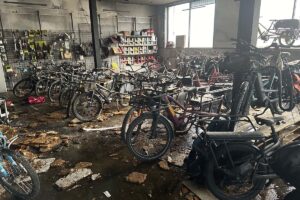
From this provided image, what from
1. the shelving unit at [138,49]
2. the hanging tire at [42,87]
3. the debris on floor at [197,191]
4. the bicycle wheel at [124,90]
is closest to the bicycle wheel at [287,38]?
the bicycle wheel at [124,90]

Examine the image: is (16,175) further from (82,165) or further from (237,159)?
(237,159)

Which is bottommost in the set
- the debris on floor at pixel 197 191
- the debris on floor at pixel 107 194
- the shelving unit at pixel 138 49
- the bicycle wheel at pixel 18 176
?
the debris on floor at pixel 107 194

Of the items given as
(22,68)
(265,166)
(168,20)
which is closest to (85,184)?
(265,166)

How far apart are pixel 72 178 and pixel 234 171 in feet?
5.89

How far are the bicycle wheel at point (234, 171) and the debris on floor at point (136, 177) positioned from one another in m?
0.78

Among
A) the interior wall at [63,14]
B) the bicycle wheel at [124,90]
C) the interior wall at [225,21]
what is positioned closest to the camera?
the bicycle wheel at [124,90]

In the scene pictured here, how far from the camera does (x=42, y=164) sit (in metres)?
2.68

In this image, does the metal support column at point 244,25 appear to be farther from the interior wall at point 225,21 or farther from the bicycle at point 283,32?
the interior wall at point 225,21

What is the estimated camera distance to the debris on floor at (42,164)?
2.56 metres

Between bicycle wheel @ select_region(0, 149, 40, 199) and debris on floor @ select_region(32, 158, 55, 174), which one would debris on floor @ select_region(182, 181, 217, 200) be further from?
debris on floor @ select_region(32, 158, 55, 174)

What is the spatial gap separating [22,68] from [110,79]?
416 centimetres

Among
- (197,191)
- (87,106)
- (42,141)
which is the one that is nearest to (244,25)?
(197,191)

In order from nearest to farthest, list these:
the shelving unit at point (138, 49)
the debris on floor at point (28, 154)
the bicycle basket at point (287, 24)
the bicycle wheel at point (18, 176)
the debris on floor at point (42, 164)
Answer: the bicycle wheel at point (18, 176) < the debris on floor at point (42, 164) < the debris on floor at point (28, 154) < the bicycle basket at point (287, 24) < the shelving unit at point (138, 49)

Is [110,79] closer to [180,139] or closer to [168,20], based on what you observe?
[180,139]
